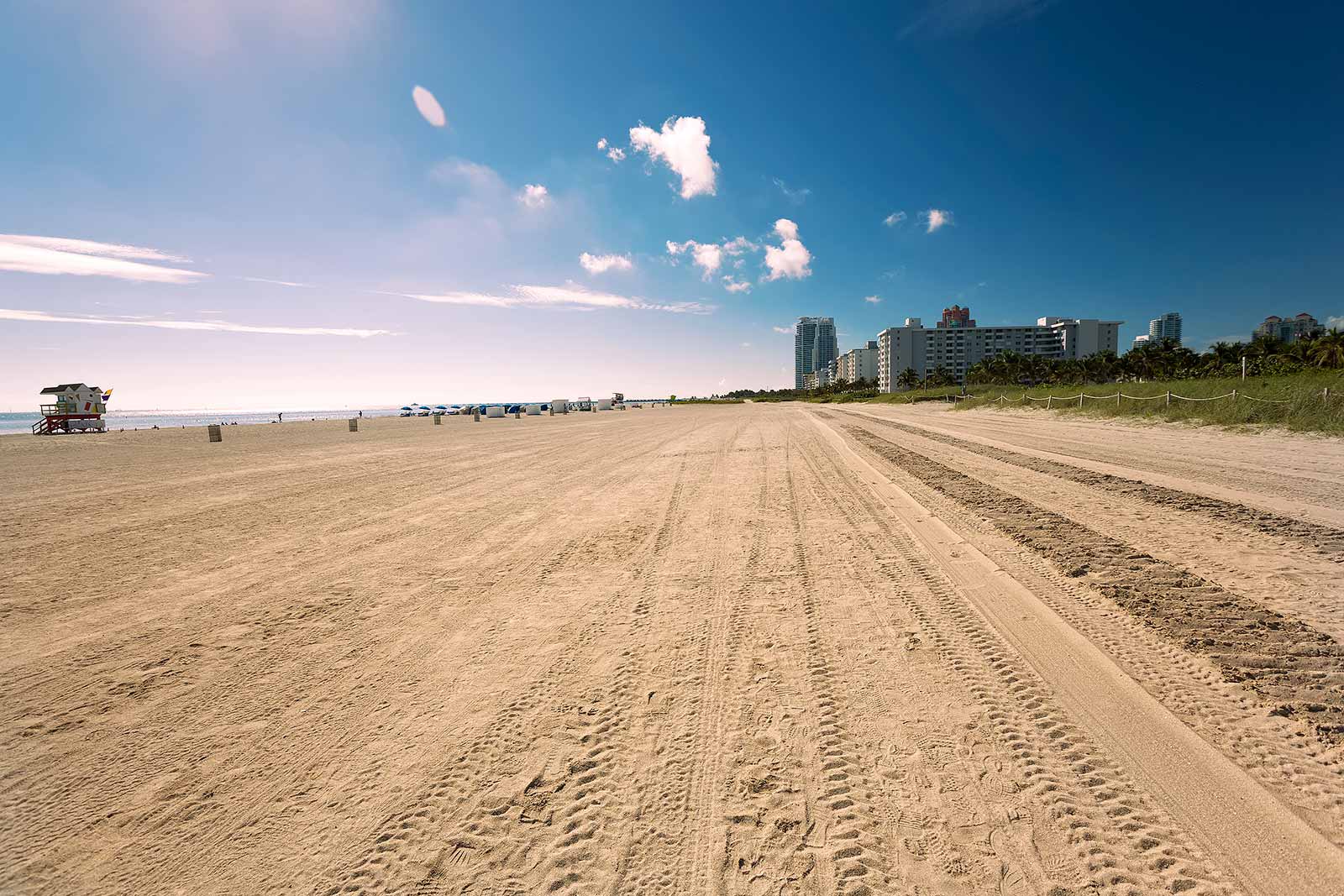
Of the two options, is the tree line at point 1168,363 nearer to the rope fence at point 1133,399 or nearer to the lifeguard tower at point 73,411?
the rope fence at point 1133,399

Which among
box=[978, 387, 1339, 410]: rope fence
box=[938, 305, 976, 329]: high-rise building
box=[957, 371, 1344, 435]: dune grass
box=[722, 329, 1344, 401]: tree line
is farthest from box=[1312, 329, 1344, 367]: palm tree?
box=[938, 305, 976, 329]: high-rise building

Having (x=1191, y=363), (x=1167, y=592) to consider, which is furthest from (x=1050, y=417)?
(x=1191, y=363)

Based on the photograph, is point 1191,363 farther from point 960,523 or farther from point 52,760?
point 52,760

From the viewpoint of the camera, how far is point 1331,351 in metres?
44.7

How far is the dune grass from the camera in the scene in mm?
15016

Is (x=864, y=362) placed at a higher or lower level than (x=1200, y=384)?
higher

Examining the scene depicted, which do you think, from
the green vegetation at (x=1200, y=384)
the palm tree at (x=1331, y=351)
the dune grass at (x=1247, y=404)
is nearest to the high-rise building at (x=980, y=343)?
the green vegetation at (x=1200, y=384)

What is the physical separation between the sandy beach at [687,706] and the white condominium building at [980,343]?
15643 cm

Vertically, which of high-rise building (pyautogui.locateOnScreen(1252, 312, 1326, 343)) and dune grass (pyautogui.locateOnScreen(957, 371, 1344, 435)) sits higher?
high-rise building (pyautogui.locateOnScreen(1252, 312, 1326, 343))

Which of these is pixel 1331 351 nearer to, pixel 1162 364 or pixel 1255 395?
pixel 1162 364

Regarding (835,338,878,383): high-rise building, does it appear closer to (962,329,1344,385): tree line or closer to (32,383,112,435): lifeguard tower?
(962,329,1344,385): tree line

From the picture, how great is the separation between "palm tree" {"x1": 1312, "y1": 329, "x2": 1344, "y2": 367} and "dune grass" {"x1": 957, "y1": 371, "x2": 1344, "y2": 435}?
37716mm

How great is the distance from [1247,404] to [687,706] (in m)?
24.8

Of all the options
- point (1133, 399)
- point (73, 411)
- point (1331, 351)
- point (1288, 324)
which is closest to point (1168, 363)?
point (1331, 351)
